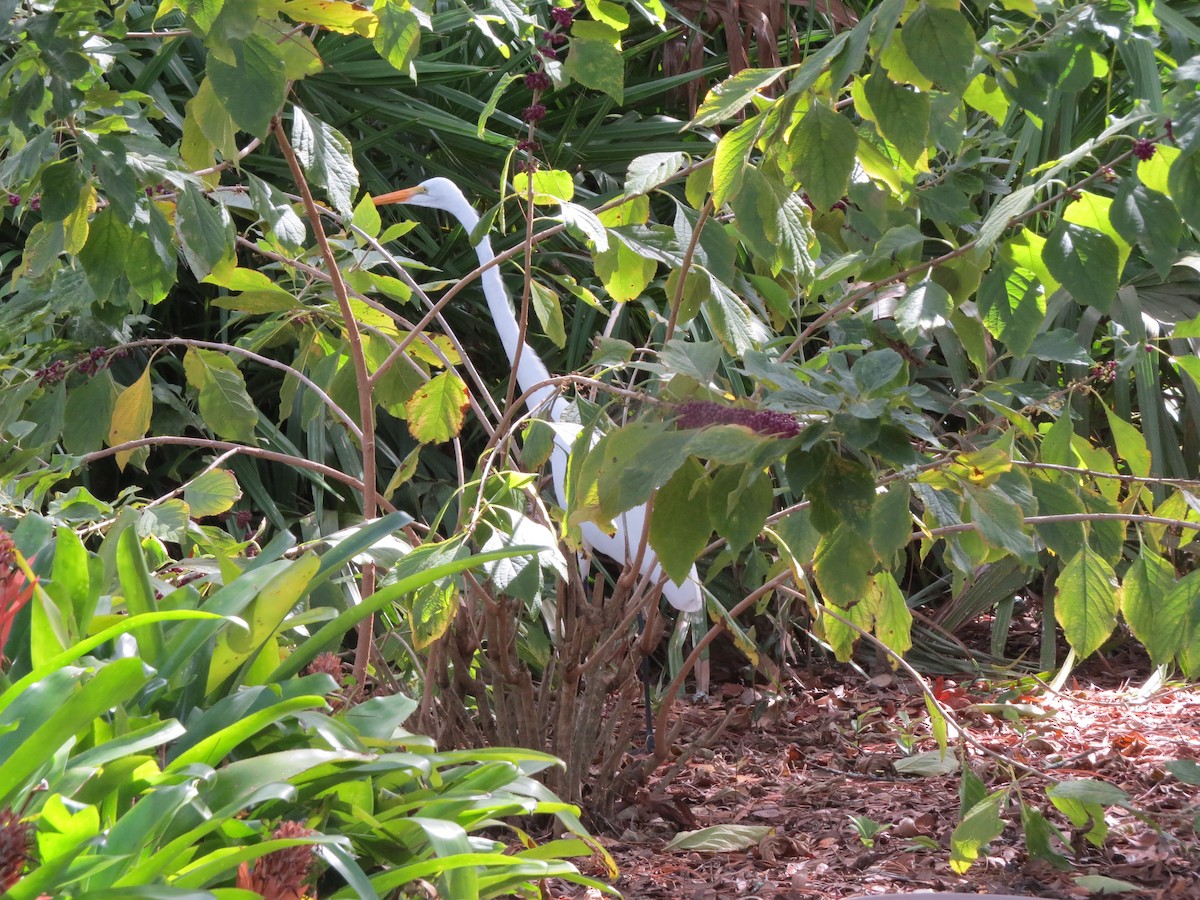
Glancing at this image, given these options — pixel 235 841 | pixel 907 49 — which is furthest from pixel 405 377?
pixel 907 49

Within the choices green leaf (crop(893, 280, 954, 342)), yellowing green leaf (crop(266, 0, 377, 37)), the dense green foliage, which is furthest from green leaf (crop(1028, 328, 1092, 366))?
yellowing green leaf (crop(266, 0, 377, 37))

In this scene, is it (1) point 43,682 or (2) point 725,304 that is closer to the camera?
(1) point 43,682

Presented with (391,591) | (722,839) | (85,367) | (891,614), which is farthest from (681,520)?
(85,367)

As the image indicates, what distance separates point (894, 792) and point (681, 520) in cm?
106

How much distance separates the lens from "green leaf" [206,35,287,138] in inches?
41.2

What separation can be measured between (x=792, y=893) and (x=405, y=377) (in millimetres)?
893

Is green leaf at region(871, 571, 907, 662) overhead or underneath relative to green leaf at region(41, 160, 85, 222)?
underneath

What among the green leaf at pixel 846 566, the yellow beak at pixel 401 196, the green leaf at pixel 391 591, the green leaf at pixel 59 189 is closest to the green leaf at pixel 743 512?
the green leaf at pixel 846 566

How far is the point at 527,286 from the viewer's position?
1468mm

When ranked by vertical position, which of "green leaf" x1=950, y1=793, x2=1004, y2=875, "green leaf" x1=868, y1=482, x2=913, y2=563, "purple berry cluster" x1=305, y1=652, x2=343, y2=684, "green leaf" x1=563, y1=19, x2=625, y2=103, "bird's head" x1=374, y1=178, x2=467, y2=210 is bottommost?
"green leaf" x1=950, y1=793, x2=1004, y2=875

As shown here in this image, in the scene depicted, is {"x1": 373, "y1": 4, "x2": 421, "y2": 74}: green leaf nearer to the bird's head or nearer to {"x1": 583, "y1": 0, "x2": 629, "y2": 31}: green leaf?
{"x1": 583, "y1": 0, "x2": 629, "y2": 31}: green leaf

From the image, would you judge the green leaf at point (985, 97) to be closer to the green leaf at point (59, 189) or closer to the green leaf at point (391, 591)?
the green leaf at point (391, 591)

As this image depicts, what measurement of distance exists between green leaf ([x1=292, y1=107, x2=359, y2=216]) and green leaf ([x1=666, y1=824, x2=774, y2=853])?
947mm

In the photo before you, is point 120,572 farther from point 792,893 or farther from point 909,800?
point 909,800
